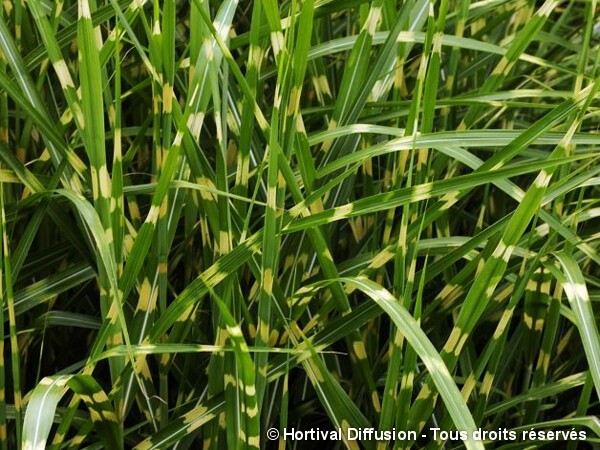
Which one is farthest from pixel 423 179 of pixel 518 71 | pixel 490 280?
pixel 518 71

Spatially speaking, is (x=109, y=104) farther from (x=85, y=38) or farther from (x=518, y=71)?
(x=518, y=71)

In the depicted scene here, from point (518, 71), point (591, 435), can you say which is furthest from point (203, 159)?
point (518, 71)

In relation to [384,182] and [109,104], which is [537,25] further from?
[109,104]

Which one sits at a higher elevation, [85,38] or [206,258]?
[85,38]

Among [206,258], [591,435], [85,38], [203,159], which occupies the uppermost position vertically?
[85,38]

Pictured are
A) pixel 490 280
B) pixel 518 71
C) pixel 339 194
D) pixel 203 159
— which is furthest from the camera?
pixel 518 71

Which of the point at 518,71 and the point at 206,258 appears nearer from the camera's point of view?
the point at 206,258

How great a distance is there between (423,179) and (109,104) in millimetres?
339

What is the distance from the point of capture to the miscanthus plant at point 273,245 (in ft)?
2.49

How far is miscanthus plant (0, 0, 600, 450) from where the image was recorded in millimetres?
758

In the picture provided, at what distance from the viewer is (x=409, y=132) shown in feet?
2.75

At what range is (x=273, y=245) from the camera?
2.45ft

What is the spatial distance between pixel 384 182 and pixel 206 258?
26 cm

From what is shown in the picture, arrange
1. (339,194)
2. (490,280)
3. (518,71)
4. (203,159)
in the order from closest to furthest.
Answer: (490,280) < (203,159) < (339,194) < (518,71)
